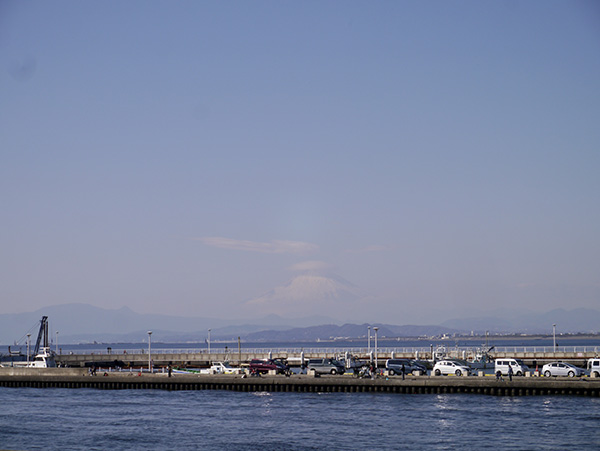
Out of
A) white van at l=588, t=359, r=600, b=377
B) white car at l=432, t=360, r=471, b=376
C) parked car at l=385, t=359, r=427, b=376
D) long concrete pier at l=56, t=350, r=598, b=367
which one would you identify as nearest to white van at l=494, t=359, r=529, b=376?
white car at l=432, t=360, r=471, b=376

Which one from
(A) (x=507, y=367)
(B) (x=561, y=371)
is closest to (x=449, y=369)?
(A) (x=507, y=367)

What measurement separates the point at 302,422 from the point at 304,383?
58.8 ft

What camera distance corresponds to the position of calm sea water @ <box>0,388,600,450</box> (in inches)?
1890

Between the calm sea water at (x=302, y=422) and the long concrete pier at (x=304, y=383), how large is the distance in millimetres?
1572

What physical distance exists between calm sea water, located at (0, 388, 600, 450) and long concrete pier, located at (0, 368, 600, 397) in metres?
1.57

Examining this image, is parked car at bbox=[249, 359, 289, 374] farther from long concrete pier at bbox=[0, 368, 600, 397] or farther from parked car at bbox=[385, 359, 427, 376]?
parked car at bbox=[385, 359, 427, 376]

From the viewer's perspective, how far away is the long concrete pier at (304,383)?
65312mm

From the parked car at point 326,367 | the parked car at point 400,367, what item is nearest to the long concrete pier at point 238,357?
the parked car at point 326,367

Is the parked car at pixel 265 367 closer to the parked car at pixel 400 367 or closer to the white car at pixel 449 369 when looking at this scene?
the parked car at pixel 400 367

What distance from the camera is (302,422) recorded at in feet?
182

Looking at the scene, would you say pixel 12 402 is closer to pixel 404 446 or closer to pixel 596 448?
pixel 404 446

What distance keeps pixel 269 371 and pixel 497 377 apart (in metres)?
29.0

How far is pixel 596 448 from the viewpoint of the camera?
4391 centimetres

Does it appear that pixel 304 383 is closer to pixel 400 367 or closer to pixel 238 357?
pixel 400 367
